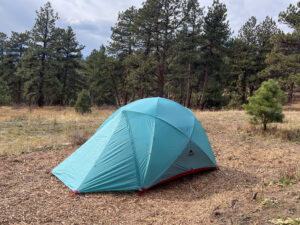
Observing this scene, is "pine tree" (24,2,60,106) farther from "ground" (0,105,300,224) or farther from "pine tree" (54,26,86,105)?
"ground" (0,105,300,224)

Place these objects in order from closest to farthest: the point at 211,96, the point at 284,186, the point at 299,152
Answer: the point at 284,186, the point at 299,152, the point at 211,96

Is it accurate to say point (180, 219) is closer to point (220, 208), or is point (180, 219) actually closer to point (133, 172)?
point (220, 208)

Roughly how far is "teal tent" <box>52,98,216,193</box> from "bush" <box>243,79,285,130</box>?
4.28m

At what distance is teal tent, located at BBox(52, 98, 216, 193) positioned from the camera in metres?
4.50

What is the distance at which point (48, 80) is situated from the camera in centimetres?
2791

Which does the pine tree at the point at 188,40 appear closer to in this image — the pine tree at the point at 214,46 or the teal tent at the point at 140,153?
the pine tree at the point at 214,46

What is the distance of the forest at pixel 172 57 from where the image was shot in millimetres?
19531

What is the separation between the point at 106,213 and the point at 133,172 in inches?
42.3

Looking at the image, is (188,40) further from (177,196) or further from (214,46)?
(177,196)

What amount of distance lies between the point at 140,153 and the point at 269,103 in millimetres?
6357

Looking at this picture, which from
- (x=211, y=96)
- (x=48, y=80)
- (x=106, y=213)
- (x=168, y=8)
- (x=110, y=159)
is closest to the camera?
(x=106, y=213)

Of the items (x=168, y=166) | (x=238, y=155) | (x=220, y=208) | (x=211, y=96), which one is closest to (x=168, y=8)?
(x=211, y=96)

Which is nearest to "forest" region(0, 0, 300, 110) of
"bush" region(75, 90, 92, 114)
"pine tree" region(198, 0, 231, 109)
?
"pine tree" region(198, 0, 231, 109)

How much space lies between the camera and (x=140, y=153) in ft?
15.5
